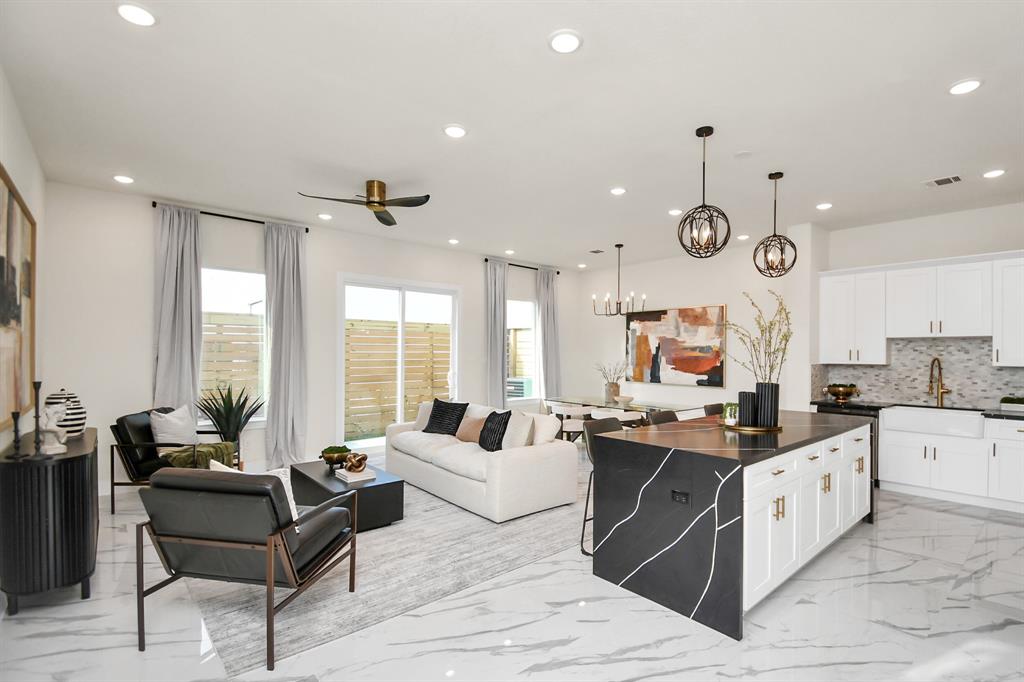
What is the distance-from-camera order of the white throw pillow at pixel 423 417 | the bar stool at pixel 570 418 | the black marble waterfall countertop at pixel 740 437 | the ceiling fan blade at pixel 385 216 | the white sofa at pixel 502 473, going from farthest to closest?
the bar stool at pixel 570 418 → the white throw pillow at pixel 423 417 → the ceiling fan blade at pixel 385 216 → the white sofa at pixel 502 473 → the black marble waterfall countertop at pixel 740 437

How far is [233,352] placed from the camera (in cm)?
548

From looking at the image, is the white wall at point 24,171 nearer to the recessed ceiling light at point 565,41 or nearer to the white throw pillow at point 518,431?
the recessed ceiling light at point 565,41

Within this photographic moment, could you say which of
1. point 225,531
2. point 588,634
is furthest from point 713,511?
point 225,531

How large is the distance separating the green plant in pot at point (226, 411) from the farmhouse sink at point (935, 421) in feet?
21.5

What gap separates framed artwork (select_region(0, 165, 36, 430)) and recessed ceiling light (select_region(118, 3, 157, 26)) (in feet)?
3.93

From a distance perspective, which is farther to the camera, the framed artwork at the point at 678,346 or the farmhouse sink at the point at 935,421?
the framed artwork at the point at 678,346

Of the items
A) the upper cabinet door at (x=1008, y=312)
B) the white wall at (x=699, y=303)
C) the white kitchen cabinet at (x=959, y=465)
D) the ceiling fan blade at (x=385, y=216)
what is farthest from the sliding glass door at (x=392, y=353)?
the upper cabinet door at (x=1008, y=312)

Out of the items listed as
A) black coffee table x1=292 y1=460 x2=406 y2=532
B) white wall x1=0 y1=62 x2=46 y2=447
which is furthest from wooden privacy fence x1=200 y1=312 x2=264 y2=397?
black coffee table x1=292 y1=460 x2=406 y2=532

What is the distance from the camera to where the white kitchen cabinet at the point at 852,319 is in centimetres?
537

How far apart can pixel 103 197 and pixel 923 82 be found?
253 inches

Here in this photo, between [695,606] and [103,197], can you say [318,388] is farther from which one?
[695,606]

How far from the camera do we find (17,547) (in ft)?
8.39

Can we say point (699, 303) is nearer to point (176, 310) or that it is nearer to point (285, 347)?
point (285, 347)

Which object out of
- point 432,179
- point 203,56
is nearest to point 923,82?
point 432,179
